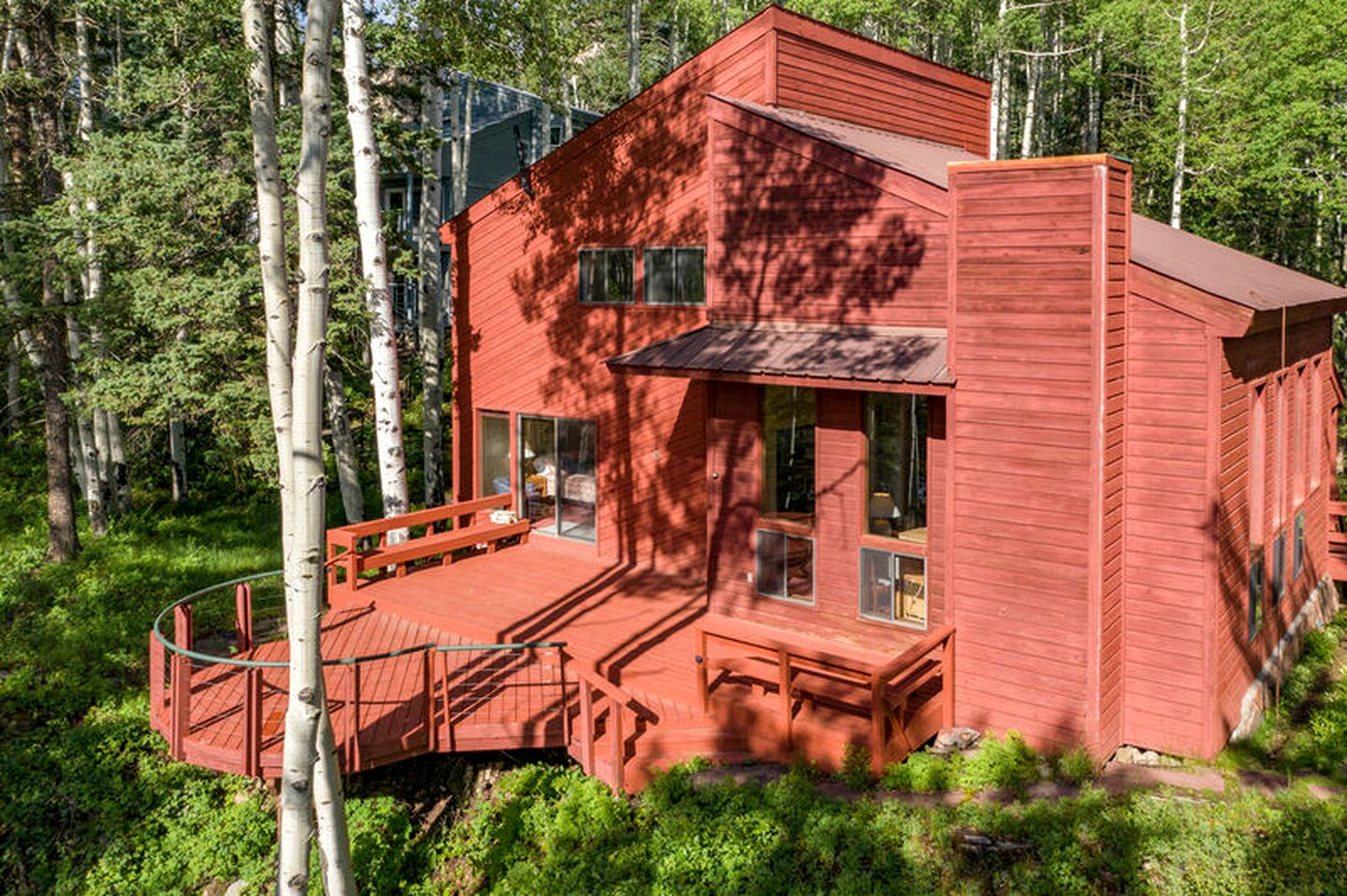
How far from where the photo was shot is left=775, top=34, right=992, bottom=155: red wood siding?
12281mm

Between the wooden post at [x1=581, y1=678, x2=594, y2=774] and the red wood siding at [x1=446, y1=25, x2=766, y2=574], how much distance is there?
442cm

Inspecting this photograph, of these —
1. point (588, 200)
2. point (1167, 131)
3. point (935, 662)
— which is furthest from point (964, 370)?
point (1167, 131)

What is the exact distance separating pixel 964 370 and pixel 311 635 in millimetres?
5259

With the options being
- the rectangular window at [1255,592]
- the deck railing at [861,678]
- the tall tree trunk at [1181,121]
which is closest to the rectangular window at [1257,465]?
the rectangular window at [1255,592]

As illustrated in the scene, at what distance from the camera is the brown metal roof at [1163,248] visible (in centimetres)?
847

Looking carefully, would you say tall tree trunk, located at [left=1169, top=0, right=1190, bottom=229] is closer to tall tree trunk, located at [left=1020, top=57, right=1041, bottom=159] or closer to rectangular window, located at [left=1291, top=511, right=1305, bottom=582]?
tall tree trunk, located at [left=1020, top=57, right=1041, bottom=159]

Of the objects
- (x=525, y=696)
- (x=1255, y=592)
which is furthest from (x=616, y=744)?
(x=1255, y=592)

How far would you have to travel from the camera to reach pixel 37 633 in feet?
40.8

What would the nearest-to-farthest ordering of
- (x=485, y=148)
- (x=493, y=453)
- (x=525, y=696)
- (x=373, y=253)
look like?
1. (x=525, y=696)
2. (x=373, y=253)
3. (x=493, y=453)
4. (x=485, y=148)

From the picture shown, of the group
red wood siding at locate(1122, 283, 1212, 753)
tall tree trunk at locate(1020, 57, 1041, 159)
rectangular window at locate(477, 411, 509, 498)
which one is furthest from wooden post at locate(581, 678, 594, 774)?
tall tree trunk at locate(1020, 57, 1041, 159)

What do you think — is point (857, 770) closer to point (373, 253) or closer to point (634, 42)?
point (373, 253)

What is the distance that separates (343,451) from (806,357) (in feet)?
25.8

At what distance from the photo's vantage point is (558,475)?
1408 centimetres

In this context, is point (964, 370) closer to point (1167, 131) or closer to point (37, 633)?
point (37, 633)
